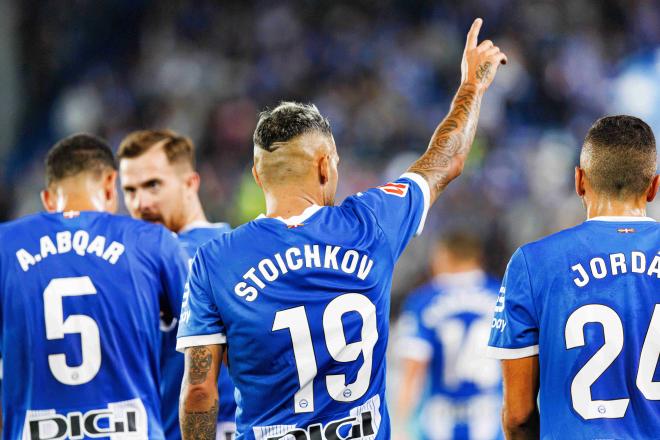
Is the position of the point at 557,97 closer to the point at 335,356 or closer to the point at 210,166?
the point at 210,166

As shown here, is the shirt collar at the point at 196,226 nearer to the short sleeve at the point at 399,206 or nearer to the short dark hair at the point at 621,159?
the short sleeve at the point at 399,206

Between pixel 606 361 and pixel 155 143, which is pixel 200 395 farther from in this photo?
pixel 155 143

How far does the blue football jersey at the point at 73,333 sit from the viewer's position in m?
4.40

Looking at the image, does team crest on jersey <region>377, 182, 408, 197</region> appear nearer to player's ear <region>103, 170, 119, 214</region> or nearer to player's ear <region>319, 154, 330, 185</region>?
player's ear <region>319, 154, 330, 185</region>

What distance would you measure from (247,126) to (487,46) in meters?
11.6

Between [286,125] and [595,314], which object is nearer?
[595,314]

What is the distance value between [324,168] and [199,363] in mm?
902


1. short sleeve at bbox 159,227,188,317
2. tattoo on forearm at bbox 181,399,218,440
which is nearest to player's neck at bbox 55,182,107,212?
short sleeve at bbox 159,227,188,317

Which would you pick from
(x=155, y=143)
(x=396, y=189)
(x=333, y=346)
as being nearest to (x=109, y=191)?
(x=155, y=143)

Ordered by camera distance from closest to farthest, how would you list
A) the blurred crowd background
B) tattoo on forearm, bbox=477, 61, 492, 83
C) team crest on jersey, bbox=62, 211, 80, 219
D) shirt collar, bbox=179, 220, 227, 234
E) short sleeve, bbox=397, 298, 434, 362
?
tattoo on forearm, bbox=477, 61, 492, 83 < team crest on jersey, bbox=62, 211, 80, 219 < shirt collar, bbox=179, 220, 227, 234 < short sleeve, bbox=397, 298, 434, 362 < the blurred crowd background

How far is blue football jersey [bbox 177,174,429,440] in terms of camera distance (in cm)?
357

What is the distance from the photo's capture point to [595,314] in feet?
11.2

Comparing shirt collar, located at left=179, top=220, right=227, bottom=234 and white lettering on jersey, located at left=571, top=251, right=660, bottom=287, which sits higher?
shirt collar, located at left=179, top=220, right=227, bottom=234

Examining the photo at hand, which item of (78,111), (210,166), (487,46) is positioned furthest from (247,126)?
(487,46)
